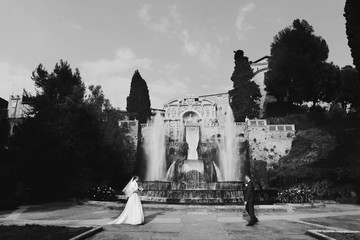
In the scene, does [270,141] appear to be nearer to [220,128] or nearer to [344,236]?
[220,128]

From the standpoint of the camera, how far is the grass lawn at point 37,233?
704 centimetres

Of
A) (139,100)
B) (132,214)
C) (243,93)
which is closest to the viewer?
(132,214)

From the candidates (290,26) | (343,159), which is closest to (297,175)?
(343,159)

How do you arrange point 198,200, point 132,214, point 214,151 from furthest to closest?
point 214,151
point 198,200
point 132,214

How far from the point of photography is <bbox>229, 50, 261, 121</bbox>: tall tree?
4869 centimetres

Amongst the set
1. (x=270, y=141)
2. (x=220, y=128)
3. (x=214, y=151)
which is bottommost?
(x=214, y=151)

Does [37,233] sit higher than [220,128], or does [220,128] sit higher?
[220,128]

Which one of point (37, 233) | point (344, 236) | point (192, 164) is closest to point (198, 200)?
point (344, 236)

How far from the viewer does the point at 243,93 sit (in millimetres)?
50219

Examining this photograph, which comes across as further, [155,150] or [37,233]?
[155,150]

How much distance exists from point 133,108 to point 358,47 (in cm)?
4325

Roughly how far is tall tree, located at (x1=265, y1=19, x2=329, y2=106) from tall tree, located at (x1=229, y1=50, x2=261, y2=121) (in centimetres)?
420

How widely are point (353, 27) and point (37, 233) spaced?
25680 millimetres

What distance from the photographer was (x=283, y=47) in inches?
1799
